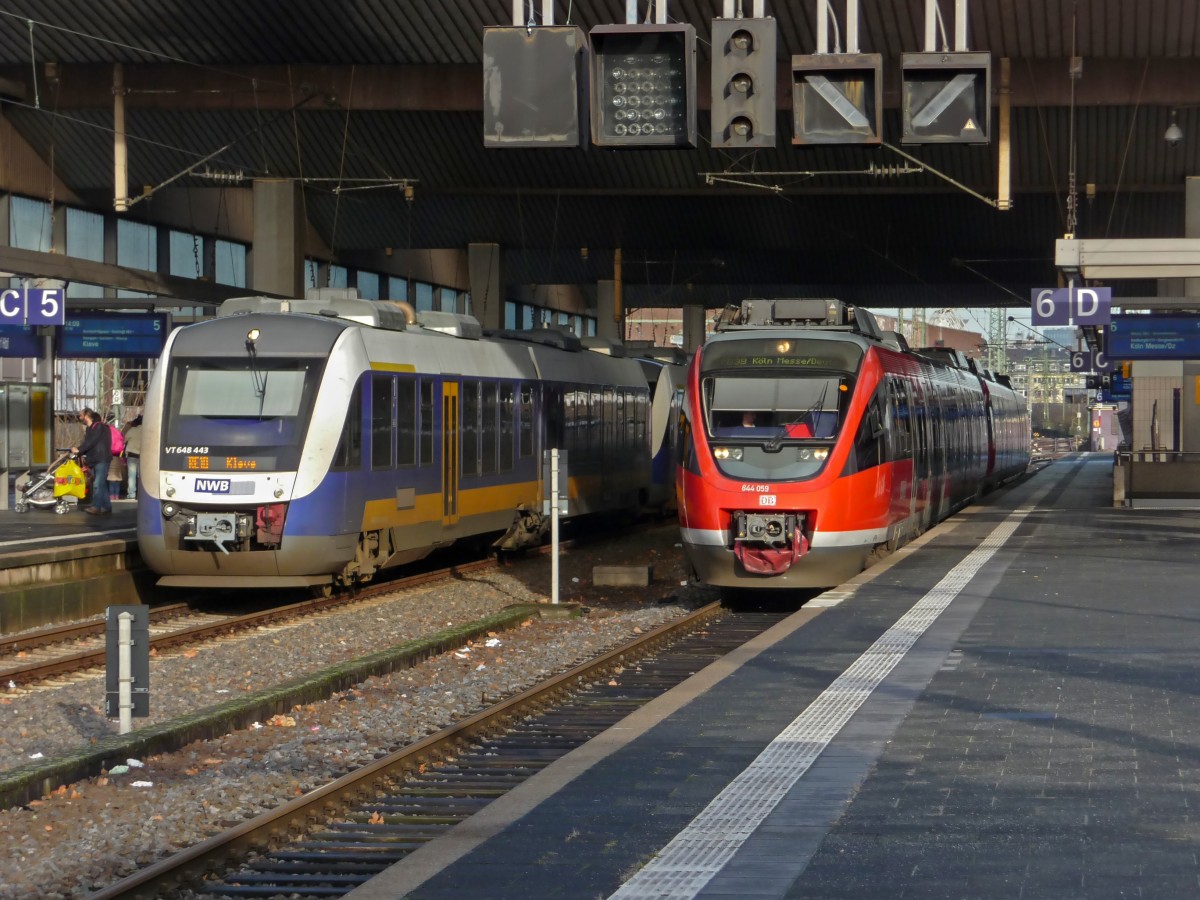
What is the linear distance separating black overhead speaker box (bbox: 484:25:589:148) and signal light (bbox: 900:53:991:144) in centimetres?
257

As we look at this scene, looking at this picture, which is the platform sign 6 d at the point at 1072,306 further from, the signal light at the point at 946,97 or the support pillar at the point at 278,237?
the support pillar at the point at 278,237

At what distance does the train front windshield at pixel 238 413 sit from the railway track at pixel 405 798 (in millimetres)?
4925

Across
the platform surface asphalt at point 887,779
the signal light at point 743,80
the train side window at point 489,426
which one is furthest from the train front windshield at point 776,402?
the signal light at point 743,80

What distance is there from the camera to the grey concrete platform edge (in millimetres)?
9133

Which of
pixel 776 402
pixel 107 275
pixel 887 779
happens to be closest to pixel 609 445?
pixel 107 275

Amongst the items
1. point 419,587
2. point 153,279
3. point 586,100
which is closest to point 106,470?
point 153,279

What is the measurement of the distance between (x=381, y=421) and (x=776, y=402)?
14.2 ft

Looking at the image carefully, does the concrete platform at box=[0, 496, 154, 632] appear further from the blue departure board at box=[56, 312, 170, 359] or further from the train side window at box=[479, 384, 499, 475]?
the blue departure board at box=[56, 312, 170, 359]

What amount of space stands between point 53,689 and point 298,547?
4.29 m

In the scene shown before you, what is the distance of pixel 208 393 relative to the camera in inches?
690

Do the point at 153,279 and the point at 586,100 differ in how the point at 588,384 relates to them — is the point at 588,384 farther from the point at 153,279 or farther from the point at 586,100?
the point at 586,100

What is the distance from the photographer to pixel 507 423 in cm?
2319

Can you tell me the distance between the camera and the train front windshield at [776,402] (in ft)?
57.0

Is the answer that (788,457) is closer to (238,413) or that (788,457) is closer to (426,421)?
(426,421)
